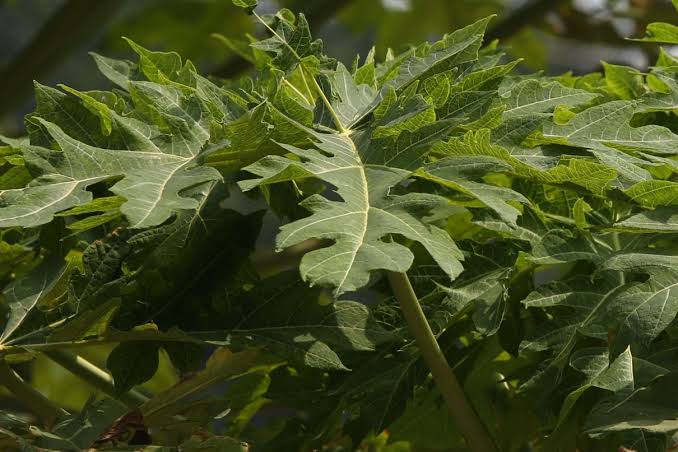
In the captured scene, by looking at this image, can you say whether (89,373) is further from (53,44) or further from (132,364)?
(53,44)

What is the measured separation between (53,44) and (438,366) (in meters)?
1.19

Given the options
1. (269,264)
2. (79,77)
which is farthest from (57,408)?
(79,77)

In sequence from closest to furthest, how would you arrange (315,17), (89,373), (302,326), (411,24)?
(302,326) → (89,373) → (315,17) → (411,24)

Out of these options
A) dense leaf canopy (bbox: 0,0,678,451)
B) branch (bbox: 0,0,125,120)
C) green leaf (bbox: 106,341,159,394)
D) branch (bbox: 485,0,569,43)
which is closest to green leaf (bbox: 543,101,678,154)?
dense leaf canopy (bbox: 0,0,678,451)

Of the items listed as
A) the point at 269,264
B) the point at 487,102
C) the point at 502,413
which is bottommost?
the point at 269,264

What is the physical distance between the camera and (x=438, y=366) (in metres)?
0.58

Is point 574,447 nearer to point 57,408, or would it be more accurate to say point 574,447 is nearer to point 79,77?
point 57,408

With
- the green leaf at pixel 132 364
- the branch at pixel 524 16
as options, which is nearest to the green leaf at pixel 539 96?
the green leaf at pixel 132 364

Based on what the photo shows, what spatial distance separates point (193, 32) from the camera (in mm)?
2275

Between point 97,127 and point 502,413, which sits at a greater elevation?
point 97,127

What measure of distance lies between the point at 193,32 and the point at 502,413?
5.61 feet

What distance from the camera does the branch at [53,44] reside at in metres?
1.55

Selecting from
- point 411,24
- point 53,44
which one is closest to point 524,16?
point 411,24

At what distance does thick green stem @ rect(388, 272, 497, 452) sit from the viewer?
57cm
